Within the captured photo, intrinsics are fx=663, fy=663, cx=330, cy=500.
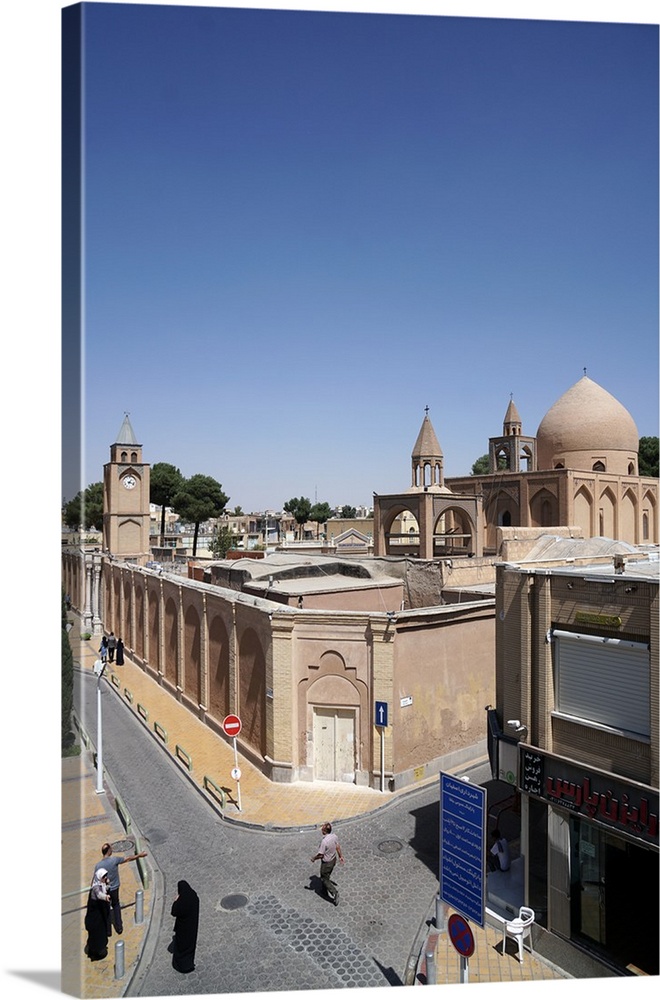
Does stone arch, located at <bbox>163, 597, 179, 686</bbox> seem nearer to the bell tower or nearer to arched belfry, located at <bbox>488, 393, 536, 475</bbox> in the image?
the bell tower

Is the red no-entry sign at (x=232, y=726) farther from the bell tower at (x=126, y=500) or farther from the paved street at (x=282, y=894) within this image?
the bell tower at (x=126, y=500)

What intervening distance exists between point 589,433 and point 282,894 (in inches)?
1470

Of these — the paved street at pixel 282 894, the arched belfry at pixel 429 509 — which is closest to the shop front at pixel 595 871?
the paved street at pixel 282 894

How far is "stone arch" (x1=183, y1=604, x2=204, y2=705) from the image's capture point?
20297 millimetres

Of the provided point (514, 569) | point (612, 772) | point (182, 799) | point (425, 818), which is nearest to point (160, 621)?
point (182, 799)

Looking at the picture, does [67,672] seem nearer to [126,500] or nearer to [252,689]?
[252,689]

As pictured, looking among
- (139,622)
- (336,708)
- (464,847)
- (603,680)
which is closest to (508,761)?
(603,680)

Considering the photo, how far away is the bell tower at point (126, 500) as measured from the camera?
39.7 m

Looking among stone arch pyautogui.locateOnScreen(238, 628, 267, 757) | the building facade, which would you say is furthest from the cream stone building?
the building facade

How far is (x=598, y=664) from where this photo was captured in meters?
8.62

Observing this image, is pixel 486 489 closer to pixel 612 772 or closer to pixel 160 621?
pixel 160 621

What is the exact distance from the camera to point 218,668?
18.7 m

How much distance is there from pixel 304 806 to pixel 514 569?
23.4 ft

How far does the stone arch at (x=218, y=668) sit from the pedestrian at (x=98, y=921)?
863cm
